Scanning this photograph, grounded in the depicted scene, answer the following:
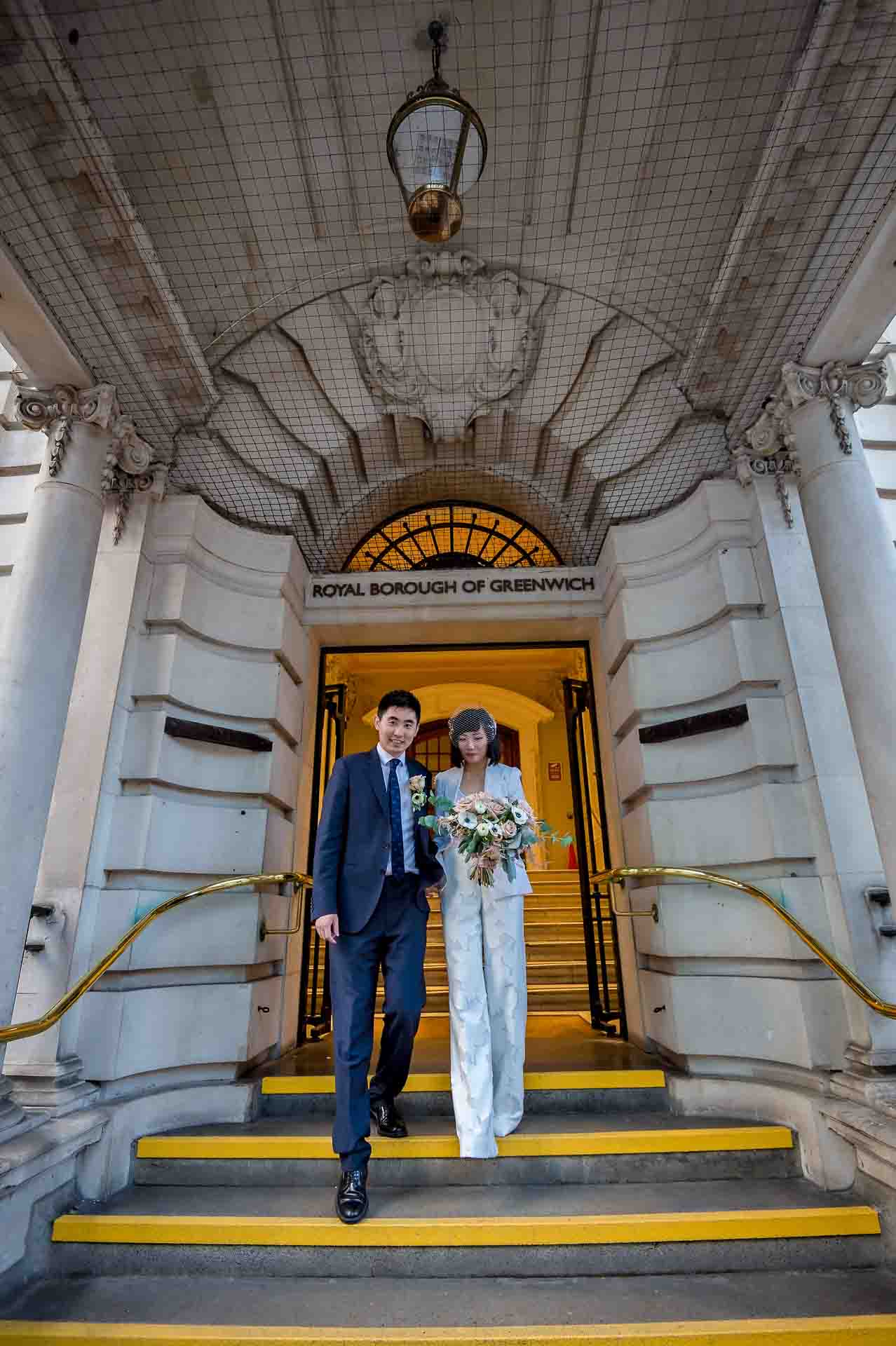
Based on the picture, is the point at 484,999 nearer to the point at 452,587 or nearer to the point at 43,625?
the point at 43,625

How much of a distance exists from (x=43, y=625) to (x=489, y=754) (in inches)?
98.1

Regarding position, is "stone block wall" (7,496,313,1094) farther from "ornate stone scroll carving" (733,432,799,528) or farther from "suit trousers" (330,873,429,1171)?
"ornate stone scroll carving" (733,432,799,528)

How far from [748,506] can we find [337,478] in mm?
3516

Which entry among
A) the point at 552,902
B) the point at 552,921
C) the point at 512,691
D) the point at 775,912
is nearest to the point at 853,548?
the point at 775,912

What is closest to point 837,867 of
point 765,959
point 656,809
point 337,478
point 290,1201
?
point 765,959

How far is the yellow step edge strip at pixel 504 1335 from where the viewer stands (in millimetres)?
2078

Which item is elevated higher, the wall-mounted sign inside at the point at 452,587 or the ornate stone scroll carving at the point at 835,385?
the ornate stone scroll carving at the point at 835,385

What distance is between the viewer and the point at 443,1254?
8.25 feet

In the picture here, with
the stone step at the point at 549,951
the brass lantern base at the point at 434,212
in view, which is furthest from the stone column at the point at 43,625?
the stone step at the point at 549,951

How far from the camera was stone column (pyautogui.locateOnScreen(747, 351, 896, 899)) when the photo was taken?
3.19m

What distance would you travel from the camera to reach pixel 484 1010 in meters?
3.00

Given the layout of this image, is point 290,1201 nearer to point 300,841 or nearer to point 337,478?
point 300,841

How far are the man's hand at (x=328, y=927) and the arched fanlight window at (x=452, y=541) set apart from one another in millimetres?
4107

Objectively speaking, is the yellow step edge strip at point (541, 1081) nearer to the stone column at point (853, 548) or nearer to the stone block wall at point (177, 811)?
the stone block wall at point (177, 811)
